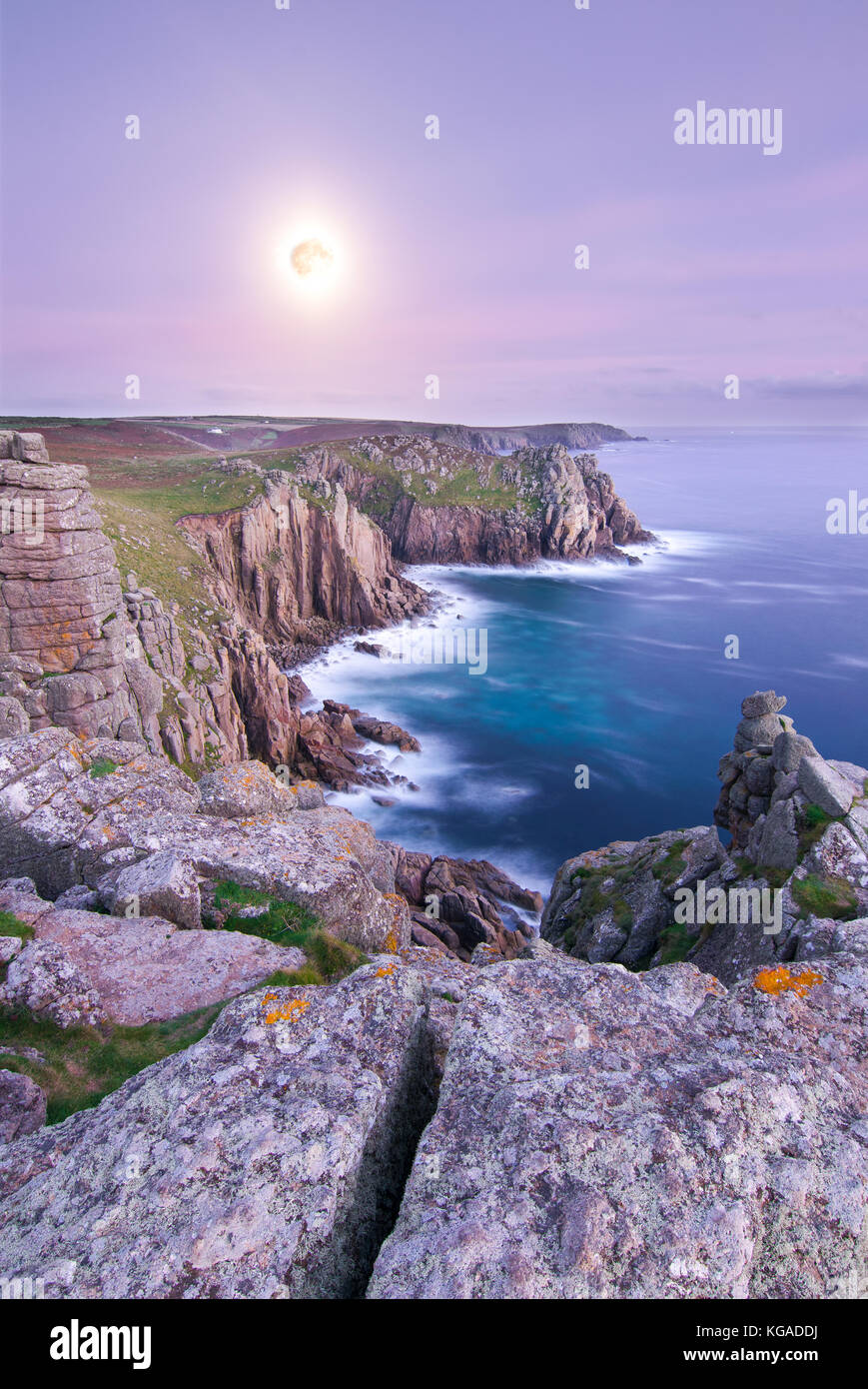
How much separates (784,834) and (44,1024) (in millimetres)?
19219

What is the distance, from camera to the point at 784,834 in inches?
766

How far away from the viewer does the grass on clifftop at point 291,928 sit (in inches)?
478

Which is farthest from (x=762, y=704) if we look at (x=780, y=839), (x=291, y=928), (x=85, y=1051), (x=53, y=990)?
(x=53, y=990)

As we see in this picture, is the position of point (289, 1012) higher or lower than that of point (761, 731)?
higher

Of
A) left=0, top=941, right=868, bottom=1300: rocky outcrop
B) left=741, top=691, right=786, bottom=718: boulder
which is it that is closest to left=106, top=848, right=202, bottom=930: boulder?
left=0, top=941, right=868, bottom=1300: rocky outcrop

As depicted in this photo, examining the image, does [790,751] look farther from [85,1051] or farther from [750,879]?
[85,1051]

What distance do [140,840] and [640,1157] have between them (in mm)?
12656

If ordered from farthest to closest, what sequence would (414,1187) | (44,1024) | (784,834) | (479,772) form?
(479,772) → (784,834) → (44,1024) → (414,1187)

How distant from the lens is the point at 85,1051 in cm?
966

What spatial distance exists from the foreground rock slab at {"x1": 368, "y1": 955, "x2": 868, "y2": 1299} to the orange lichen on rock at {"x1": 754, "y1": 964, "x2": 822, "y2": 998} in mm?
288

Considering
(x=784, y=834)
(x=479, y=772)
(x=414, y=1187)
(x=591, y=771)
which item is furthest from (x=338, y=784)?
(x=414, y=1187)

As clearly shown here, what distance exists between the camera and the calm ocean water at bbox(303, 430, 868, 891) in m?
57.8

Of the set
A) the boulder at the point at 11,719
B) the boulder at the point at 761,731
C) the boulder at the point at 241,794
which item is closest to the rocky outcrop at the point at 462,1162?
the boulder at the point at 241,794
